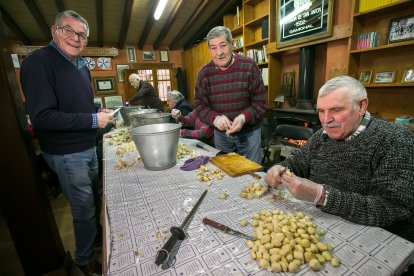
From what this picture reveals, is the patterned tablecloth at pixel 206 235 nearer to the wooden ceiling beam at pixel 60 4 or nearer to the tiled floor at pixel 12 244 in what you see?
the tiled floor at pixel 12 244

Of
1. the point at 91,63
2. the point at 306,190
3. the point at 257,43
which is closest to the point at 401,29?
the point at 257,43

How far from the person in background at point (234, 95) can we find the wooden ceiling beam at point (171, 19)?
456 centimetres

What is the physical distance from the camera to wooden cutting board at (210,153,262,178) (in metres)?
1.24

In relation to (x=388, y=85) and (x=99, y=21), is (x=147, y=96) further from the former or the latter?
(x=388, y=85)

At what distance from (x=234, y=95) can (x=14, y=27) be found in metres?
6.96

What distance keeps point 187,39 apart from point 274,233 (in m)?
8.47

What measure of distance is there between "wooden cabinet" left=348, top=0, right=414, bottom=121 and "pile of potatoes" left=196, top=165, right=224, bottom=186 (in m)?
2.55

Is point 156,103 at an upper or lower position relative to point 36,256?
upper

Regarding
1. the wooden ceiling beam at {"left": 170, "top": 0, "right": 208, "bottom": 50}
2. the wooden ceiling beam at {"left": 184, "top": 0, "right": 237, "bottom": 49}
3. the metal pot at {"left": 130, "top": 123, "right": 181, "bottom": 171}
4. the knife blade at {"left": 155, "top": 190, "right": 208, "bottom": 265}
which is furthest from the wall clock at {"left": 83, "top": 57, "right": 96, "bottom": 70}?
the knife blade at {"left": 155, "top": 190, "right": 208, "bottom": 265}

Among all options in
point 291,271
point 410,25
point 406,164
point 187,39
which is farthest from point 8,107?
point 187,39

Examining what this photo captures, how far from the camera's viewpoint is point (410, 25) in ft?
7.79

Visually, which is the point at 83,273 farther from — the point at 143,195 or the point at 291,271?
the point at 291,271

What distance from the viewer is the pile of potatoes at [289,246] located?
61 cm

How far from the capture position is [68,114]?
1365 millimetres
